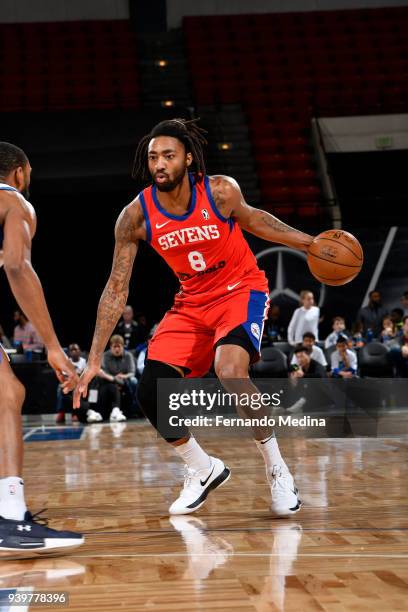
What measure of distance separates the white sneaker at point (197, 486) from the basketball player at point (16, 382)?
1024 millimetres

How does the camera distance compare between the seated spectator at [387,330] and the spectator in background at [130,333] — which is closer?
the seated spectator at [387,330]

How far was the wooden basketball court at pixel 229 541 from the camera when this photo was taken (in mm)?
2562

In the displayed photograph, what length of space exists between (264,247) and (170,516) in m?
9.77

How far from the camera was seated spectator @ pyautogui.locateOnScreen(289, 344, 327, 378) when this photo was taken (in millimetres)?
11039

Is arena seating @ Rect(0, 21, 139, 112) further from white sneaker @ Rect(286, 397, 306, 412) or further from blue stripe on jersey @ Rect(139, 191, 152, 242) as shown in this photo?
blue stripe on jersey @ Rect(139, 191, 152, 242)

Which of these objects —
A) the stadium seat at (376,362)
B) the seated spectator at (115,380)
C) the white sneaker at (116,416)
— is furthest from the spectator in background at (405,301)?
the white sneaker at (116,416)

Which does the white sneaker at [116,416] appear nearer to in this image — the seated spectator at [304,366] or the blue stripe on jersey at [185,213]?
the seated spectator at [304,366]

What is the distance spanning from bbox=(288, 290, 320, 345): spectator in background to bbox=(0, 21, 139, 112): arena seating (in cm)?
591

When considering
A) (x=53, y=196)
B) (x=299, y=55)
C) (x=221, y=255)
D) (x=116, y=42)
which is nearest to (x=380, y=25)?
(x=299, y=55)

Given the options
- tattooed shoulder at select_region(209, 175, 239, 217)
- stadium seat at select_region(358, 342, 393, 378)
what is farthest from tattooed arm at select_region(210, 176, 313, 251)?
stadium seat at select_region(358, 342, 393, 378)

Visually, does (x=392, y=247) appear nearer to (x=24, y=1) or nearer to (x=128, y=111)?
(x=128, y=111)

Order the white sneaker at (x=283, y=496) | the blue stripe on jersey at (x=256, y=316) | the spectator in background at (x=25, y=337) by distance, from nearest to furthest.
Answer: the white sneaker at (x=283, y=496), the blue stripe on jersey at (x=256, y=316), the spectator in background at (x=25, y=337)

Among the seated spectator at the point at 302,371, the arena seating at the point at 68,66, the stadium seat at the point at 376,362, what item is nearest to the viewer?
the seated spectator at the point at 302,371

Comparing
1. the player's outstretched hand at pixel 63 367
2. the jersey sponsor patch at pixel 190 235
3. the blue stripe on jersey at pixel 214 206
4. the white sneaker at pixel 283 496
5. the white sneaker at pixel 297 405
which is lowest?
the white sneaker at pixel 297 405
